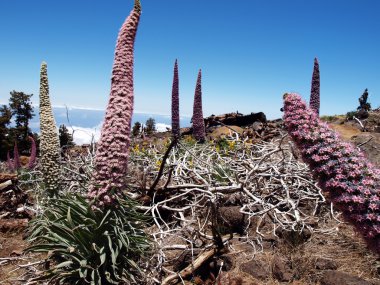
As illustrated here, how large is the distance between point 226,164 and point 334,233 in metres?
→ 2.25

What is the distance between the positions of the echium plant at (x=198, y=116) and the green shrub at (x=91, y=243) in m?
6.79

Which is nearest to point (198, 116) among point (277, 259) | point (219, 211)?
point (219, 211)

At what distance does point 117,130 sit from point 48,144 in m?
1.90

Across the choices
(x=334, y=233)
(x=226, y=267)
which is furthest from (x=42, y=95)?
(x=334, y=233)

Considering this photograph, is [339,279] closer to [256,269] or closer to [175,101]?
[256,269]

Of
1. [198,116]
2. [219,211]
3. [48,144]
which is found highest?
[198,116]

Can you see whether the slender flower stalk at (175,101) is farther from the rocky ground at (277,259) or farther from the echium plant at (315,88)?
the rocky ground at (277,259)

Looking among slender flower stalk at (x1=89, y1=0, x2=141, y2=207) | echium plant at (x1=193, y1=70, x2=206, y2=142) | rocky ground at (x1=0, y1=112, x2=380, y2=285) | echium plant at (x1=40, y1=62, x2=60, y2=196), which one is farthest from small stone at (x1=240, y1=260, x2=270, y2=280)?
echium plant at (x1=193, y1=70, x2=206, y2=142)

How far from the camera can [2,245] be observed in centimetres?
519

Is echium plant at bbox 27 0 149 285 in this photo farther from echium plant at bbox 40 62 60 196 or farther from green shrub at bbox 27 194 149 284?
echium plant at bbox 40 62 60 196

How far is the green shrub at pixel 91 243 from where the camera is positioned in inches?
120

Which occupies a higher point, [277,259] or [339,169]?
[339,169]

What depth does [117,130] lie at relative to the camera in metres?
2.99

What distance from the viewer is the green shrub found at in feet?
9.97
